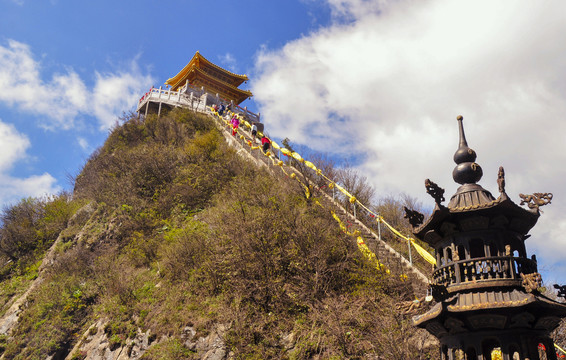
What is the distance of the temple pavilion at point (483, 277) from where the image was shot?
21.9ft

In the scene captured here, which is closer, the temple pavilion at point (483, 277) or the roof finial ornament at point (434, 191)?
the temple pavilion at point (483, 277)

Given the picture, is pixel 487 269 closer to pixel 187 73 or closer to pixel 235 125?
pixel 235 125

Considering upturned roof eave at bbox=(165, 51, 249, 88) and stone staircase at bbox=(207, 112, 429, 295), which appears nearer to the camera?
stone staircase at bbox=(207, 112, 429, 295)

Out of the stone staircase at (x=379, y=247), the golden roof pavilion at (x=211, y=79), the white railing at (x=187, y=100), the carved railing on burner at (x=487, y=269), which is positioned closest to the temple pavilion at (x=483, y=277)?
the carved railing on burner at (x=487, y=269)

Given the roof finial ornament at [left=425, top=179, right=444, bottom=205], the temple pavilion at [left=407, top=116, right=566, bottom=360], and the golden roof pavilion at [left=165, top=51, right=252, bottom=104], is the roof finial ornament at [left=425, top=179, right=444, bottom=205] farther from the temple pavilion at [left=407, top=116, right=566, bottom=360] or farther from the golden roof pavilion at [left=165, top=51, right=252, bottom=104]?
the golden roof pavilion at [left=165, top=51, right=252, bottom=104]

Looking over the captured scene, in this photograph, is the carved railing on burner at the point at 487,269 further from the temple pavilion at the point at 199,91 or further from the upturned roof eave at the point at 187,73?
the upturned roof eave at the point at 187,73

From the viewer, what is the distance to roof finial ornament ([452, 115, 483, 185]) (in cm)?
809

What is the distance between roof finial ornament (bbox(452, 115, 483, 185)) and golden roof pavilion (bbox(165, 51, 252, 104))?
33.5 m

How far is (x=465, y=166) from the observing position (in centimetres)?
814

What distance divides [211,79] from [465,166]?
35.5 metres

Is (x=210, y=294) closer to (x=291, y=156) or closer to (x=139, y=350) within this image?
(x=139, y=350)

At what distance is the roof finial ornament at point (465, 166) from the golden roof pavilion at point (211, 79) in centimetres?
3353

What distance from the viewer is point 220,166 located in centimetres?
2227

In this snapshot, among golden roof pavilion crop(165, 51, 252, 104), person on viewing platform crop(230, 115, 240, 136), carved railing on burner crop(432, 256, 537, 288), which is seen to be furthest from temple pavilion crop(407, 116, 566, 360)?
golden roof pavilion crop(165, 51, 252, 104)
